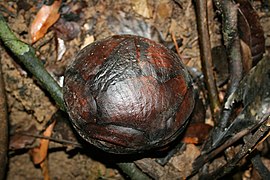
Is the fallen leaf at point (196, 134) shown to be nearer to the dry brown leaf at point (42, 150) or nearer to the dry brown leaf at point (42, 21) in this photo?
the dry brown leaf at point (42, 150)

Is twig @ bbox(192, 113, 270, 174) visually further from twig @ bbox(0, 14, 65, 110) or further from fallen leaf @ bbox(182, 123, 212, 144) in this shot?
twig @ bbox(0, 14, 65, 110)

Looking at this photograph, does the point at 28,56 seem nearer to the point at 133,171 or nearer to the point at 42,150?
the point at 42,150

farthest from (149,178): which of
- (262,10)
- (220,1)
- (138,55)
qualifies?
(262,10)

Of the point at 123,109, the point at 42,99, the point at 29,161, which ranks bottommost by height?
the point at 29,161

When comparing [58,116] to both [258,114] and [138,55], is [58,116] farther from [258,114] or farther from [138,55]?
[258,114]

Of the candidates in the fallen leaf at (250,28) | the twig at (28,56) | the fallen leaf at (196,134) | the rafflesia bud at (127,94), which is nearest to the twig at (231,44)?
the fallen leaf at (250,28)

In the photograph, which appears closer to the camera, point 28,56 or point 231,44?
point 28,56

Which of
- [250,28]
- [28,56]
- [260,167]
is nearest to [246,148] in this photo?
[260,167]
